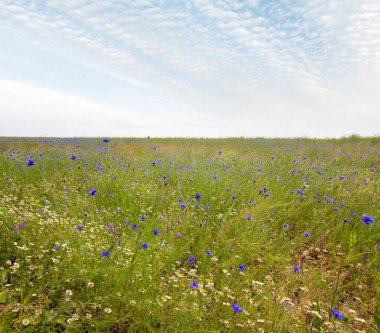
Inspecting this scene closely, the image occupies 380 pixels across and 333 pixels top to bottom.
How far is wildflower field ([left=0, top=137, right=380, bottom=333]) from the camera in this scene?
1.97 meters

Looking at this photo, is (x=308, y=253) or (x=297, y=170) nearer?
(x=308, y=253)

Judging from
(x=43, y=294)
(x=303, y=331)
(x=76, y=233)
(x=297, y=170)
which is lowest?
(x=303, y=331)

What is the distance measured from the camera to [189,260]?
2.43m

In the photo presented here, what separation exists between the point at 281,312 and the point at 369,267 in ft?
5.42

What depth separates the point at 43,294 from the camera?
6.45 feet

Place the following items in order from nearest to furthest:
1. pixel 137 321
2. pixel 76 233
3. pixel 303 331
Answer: pixel 137 321, pixel 303 331, pixel 76 233

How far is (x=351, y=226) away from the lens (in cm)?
395

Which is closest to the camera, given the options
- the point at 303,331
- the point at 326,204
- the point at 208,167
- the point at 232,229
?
the point at 303,331

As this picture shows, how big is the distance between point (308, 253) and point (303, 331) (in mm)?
1524

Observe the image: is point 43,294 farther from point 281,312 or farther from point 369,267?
point 369,267

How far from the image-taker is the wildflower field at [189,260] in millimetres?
1968

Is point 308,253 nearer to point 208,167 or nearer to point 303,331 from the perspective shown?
Answer: point 303,331

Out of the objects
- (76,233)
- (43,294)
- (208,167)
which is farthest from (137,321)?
(208,167)

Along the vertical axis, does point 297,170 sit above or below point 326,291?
above
